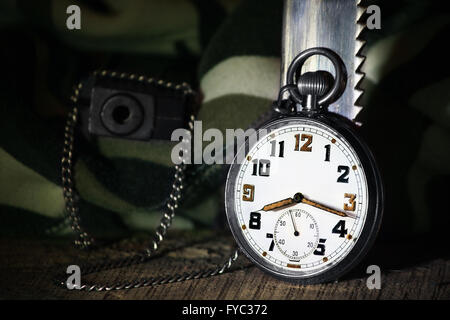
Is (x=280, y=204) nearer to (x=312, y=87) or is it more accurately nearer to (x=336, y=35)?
(x=312, y=87)

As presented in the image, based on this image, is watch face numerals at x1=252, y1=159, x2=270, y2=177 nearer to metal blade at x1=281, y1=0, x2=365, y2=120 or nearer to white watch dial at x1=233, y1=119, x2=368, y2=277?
white watch dial at x1=233, y1=119, x2=368, y2=277

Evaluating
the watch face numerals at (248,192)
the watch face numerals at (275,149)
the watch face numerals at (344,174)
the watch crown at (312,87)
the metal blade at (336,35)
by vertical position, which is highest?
the metal blade at (336,35)

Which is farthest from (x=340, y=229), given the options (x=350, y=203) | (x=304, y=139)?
(x=304, y=139)

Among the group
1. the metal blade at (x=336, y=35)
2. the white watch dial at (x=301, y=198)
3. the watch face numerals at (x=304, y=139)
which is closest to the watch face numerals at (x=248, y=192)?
the white watch dial at (x=301, y=198)

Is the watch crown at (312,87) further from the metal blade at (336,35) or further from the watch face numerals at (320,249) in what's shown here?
the watch face numerals at (320,249)

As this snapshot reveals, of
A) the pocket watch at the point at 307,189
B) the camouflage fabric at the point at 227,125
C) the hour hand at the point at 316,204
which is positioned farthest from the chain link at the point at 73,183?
the hour hand at the point at 316,204

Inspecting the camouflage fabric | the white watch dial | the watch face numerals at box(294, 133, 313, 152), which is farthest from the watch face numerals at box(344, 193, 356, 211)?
the camouflage fabric

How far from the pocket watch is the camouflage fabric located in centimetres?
20

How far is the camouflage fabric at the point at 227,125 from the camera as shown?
112 centimetres

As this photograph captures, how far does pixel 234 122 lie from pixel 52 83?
0.45 meters

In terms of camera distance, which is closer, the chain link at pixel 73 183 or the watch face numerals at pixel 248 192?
the watch face numerals at pixel 248 192

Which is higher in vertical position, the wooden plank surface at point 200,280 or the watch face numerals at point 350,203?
the watch face numerals at point 350,203

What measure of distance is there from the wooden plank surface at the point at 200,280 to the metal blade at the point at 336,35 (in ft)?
1.00

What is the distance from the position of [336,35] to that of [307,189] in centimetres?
29
